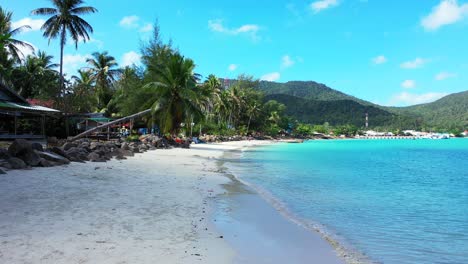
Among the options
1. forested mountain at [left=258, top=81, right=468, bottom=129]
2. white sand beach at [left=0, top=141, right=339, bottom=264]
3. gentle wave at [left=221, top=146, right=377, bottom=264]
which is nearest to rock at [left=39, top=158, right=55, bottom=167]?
white sand beach at [left=0, top=141, right=339, bottom=264]

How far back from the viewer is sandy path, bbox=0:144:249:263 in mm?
4160

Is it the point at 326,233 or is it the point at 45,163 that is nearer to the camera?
the point at 326,233

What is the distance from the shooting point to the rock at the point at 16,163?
9.55 m

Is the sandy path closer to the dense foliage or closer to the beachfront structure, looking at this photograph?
the dense foliage

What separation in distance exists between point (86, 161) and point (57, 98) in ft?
82.5

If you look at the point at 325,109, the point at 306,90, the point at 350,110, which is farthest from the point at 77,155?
the point at 306,90

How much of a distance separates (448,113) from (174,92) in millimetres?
184997

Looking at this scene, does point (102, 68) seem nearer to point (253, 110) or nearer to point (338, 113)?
point (253, 110)

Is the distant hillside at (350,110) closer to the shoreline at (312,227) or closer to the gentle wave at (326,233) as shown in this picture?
the shoreline at (312,227)

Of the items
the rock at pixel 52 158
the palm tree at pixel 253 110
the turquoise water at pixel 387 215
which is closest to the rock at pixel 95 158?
the rock at pixel 52 158

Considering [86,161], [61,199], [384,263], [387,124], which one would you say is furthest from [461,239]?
[387,124]

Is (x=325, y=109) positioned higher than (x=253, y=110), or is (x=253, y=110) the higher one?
(x=325, y=109)

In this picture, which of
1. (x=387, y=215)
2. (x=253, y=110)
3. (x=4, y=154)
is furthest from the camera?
(x=253, y=110)

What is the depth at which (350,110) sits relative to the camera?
170m
